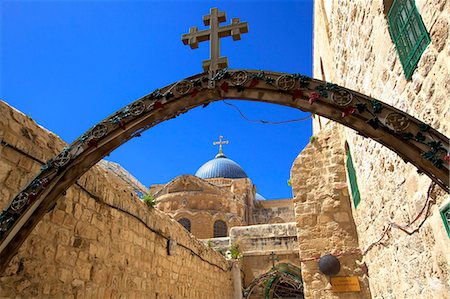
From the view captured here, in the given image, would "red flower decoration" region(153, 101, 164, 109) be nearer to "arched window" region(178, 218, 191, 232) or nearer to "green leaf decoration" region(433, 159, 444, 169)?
"green leaf decoration" region(433, 159, 444, 169)

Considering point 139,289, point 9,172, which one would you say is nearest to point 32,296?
point 9,172

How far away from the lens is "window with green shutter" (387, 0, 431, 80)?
2771 millimetres

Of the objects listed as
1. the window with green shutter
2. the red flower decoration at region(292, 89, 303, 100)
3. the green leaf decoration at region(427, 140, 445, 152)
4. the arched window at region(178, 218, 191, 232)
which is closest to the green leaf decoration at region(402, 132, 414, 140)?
the green leaf decoration at region(427, 140, 445, 152)

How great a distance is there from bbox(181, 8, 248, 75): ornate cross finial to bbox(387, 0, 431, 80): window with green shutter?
1414 millimetres

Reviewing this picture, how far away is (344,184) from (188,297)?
4177 millimetres

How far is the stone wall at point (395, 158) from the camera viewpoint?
8.49 ft

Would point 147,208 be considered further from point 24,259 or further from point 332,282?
point 332,282

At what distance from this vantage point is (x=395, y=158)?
3.57 metres

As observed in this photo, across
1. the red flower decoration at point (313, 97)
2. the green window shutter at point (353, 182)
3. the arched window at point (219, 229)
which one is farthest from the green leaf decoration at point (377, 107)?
the arched window at point (219, 229)

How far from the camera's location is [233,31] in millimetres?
3215

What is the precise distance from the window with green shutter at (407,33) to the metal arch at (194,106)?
2.93 ft

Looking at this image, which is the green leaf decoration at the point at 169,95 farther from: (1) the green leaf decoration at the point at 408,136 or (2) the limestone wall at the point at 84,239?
(1) the green leaf decoration at the point at 408,136

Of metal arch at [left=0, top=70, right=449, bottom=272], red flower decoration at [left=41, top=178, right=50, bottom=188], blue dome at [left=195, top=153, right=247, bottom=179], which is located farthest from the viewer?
blue dome at [left=195, top=153, right=247, bottom=179]

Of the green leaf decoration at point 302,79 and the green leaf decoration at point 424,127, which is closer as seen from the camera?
the green leaf decoration at point 424,127
